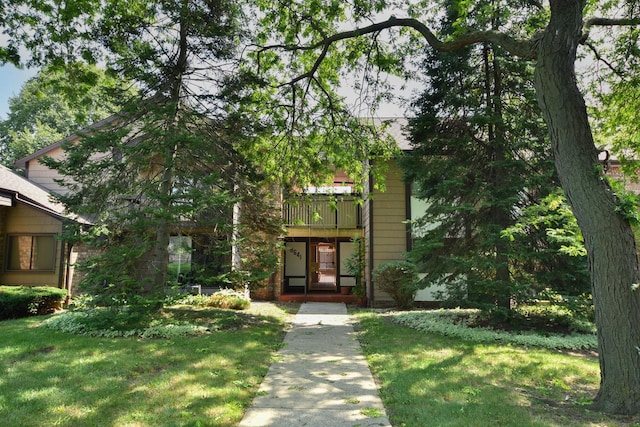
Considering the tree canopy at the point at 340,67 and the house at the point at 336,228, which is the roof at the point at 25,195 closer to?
the house at the point at 336,228

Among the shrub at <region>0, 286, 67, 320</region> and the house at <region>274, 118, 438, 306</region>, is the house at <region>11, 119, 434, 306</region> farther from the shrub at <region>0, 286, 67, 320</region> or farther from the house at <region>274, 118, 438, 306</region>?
the shrub at <region>0, 286, 67, 320</region>

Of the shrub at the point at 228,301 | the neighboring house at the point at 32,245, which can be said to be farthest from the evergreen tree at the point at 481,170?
the neighboring house at the point at 32,245

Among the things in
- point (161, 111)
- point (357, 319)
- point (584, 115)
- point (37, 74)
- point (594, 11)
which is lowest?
point (357, 319)

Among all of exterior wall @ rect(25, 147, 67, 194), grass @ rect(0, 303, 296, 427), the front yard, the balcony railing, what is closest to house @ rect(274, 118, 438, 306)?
the balcony railing

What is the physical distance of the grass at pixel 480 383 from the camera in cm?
420

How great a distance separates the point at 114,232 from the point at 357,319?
687 cm

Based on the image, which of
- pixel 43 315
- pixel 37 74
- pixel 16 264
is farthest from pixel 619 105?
pixel 16 264

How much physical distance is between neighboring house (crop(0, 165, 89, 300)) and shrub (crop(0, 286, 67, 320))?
77.3 inches

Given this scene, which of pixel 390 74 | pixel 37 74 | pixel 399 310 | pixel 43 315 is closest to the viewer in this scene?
pixel 37 74

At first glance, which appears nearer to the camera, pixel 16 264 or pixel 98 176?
pixel 98 176

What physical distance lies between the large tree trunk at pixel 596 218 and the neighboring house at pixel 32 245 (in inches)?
563

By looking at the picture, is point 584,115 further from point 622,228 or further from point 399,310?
point 399,310

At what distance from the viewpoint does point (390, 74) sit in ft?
34.6

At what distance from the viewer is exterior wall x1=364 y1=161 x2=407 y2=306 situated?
47.4ft
